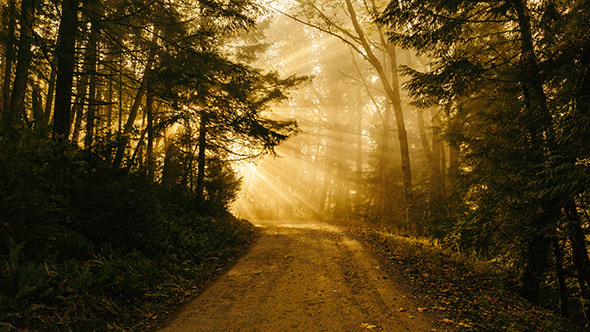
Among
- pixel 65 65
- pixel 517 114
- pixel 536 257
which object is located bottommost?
pixel 536 257

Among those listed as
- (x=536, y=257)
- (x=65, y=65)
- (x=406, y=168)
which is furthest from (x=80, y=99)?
(x=536, y=257)

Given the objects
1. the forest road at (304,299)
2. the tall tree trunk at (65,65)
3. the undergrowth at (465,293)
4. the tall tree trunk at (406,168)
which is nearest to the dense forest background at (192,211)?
the tall tree trunk at (65,65)

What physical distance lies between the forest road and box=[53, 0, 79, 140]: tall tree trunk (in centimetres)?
504

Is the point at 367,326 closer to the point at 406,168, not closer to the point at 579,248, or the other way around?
the point at 579,248

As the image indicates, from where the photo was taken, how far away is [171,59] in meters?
13.0

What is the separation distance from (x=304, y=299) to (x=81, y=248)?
15.1ft

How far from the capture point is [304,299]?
20.2 ft

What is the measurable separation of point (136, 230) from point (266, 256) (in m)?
3.81

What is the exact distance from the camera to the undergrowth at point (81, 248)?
479 cm

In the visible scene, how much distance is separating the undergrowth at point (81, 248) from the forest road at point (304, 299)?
842mm

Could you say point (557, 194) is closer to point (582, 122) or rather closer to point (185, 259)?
point (582, 122)

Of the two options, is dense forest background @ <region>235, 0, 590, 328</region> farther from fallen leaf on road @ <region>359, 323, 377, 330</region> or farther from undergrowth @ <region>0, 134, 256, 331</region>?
undergrowth @ <region>0, 134, 256, 331</region>

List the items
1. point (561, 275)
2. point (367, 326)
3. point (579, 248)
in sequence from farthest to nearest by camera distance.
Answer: point (561, 275) → point (579, 248) → point (367, 326)

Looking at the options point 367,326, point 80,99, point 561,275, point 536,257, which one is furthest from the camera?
point 80,99
